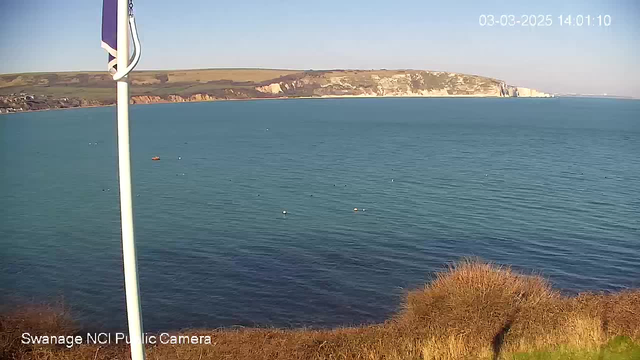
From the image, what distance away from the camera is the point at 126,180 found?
4.34 metres

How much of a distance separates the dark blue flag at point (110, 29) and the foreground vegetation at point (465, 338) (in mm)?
7636

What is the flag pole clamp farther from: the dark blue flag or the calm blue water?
the calm blue water

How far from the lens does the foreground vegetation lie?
11047 millimetres

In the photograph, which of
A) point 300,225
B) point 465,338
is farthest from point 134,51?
point 300,225

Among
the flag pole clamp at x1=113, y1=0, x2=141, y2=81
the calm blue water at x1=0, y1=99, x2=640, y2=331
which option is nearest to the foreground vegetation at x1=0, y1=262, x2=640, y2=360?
the calm blue water at x1=0, y1=99, x2=640, y2=331

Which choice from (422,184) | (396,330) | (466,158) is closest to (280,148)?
(466,158)

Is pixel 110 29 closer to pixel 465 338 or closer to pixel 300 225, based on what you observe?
pixel 465 338

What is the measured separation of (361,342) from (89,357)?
507 cm

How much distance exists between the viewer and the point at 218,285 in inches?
894

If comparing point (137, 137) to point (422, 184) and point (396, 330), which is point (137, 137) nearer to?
point (422, 184)

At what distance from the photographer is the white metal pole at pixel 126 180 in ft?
13.9

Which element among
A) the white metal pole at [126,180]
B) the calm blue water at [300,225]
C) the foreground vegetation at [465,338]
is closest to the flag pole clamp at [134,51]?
the white metal pole at [126,180]

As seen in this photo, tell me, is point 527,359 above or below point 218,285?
above

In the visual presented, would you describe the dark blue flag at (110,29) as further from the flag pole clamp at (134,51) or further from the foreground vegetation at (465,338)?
the foreground vegetation at (465,338)
